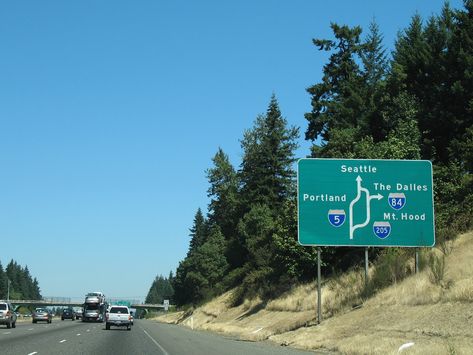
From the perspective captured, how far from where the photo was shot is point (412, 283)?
26016 millimetres

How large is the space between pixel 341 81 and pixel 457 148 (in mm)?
24497

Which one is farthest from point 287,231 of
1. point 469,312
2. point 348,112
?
point 469,312

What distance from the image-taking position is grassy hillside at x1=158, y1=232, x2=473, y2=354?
1877cm

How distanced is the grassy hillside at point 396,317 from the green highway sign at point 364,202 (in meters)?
2.34

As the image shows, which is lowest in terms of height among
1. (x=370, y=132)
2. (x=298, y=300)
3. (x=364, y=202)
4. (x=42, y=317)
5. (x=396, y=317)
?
(x=42, y=317)

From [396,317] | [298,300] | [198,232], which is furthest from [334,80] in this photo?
[198,232]

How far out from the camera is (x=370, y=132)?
57.7 meters

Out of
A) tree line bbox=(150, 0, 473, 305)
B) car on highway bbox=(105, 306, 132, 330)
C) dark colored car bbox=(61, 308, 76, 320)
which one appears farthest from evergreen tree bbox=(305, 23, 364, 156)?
dark colored car bbox=(61, 308, 76, 320)

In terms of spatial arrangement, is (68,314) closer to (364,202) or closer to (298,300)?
(298,300)

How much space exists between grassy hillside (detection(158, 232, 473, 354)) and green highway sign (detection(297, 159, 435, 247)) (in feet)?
7.68

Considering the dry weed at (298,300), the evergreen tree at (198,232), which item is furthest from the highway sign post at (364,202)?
the evergreen tree at (198,232)

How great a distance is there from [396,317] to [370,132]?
36186 mm

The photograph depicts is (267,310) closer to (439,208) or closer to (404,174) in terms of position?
(439,208)

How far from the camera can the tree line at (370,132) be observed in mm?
39906
